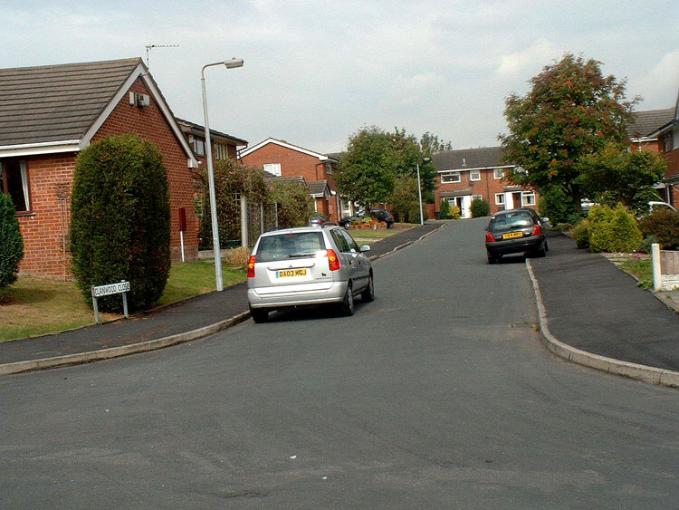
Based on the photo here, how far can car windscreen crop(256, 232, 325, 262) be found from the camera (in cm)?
1501

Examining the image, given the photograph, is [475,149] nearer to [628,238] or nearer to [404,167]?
[404,167]

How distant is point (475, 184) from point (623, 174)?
234ft

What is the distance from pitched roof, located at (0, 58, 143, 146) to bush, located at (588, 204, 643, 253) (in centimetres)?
1392

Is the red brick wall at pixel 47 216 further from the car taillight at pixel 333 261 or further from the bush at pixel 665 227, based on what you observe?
the bush at pixel 665 227

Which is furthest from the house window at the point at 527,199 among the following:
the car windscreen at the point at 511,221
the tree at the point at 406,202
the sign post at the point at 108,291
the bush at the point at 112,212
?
→ the sign post at the point at 108,291

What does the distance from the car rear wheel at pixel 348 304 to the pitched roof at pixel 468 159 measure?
276 feet

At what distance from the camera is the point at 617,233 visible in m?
23.9

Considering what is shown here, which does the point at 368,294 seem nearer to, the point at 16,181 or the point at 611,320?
the point at 611,320

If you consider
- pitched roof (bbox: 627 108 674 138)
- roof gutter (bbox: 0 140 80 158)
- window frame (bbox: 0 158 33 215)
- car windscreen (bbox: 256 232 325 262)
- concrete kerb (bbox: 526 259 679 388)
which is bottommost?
concrete kerb (bbox: 526 259 679 388)

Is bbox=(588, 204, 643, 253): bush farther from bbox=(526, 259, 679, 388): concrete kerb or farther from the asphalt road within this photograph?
bbox=(526, 259, 679, 388): concrete kerb

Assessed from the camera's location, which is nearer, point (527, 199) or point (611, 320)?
point (611, 320)

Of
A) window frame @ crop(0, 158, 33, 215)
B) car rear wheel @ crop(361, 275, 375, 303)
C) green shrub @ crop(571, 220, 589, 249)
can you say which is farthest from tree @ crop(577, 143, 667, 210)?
window frame @ crop(0, 158, 33, 215)

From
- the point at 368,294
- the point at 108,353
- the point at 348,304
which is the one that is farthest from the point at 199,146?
the point at 108,353

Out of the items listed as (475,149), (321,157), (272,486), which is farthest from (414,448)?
(475,149)
